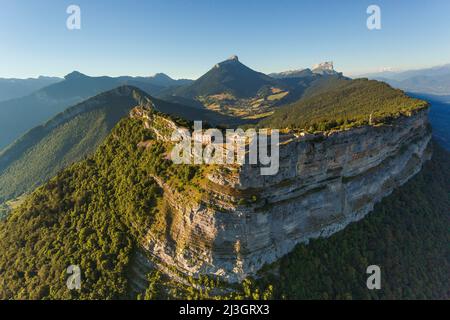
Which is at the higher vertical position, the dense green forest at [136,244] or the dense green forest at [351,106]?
the dense green forest at [351,106]

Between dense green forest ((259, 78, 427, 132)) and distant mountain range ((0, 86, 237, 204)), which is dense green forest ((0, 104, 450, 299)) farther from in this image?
distant mountain range ((0, 86, 237, 204))

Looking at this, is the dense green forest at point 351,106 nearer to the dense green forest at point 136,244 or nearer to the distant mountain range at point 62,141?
the dense green forest at point 136,244

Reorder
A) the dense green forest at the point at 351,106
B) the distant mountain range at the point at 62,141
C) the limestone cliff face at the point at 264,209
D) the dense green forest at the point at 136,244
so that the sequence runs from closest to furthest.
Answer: the limestone cliff face at the point at 264,209
the dense green forest at the point at 136,244
the dense green forest at the point at 351,106
the distant mountain range at the point at 62,141

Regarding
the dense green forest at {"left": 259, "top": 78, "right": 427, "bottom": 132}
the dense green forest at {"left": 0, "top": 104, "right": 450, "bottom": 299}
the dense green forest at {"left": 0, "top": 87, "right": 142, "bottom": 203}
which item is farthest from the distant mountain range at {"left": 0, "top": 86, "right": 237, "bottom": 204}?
the dense green forest at {"left": 0, "top": 104, "right": 450, "bottom": 299}

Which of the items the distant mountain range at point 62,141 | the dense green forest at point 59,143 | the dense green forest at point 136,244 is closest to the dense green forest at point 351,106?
the dense green forest at point 136,244

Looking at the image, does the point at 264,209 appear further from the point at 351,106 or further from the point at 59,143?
the point at 59,143

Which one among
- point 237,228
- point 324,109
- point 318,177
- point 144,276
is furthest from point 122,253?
point 324,109

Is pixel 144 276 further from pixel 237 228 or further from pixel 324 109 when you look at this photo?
pixel 324 109
